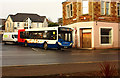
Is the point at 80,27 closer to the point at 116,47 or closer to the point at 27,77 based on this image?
the point at 116,47

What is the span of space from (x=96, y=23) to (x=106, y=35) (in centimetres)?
282

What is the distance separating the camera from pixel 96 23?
915 inches

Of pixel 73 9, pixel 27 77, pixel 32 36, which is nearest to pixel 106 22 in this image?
pixel 73 9

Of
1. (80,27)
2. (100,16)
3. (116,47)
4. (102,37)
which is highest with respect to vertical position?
(100,16)

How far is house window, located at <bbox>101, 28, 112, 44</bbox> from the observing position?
79.2 feet

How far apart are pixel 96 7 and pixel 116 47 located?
7.00 metres

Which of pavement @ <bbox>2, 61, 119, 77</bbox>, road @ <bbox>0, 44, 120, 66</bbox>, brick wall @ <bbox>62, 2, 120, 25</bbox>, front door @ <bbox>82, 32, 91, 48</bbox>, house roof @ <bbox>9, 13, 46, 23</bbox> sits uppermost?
house roof @ <bbox>9, 13, 46, 23</bbox>

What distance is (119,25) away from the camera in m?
25.2

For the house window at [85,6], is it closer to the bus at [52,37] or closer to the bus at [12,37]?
the bus at [52,37]

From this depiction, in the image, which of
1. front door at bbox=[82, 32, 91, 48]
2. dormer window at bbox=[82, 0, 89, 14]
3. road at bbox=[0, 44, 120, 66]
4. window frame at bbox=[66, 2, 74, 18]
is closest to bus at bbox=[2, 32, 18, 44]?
window frame at bbox=[66, 2, 74, 18]

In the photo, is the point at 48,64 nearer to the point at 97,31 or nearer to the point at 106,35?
the point at 97,31

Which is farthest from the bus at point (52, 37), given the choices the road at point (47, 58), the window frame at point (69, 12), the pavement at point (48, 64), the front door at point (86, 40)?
the window frame at point (69, 12)

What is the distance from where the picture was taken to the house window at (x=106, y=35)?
2415cm

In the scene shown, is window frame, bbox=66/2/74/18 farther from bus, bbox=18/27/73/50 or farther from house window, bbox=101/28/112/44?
bus, bbox=18/27/73/50
